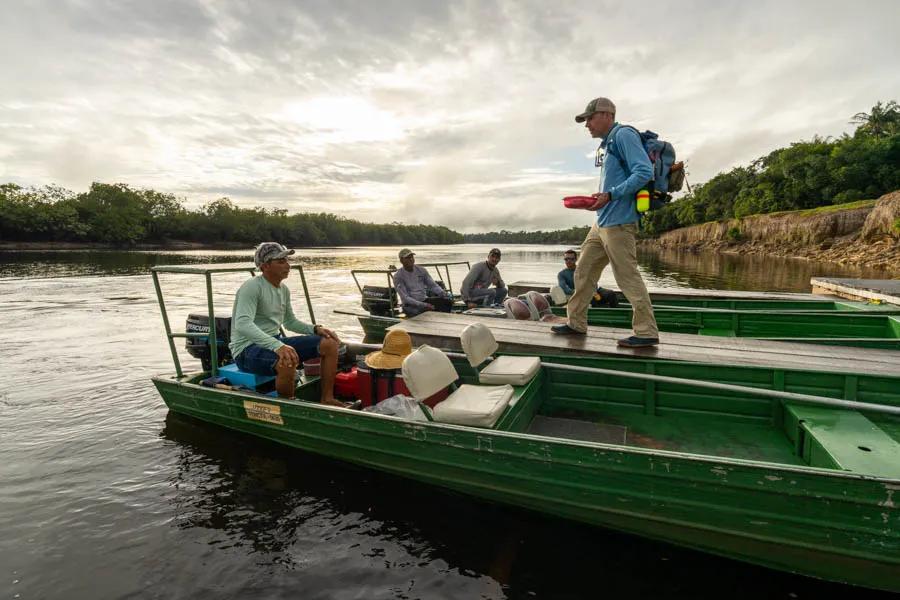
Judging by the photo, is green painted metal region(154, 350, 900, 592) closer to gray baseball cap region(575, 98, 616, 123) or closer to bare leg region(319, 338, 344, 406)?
bare leg region(319, 338, 344, 406)

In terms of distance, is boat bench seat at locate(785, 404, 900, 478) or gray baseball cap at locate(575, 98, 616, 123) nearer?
boat bench seat at locate(785, 404, 900, 478)

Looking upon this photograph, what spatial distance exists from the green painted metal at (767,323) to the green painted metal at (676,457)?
4338mm

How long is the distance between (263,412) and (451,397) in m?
2.44

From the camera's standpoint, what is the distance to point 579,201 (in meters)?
5.22

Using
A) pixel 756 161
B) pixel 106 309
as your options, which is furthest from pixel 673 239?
pixel 106 309

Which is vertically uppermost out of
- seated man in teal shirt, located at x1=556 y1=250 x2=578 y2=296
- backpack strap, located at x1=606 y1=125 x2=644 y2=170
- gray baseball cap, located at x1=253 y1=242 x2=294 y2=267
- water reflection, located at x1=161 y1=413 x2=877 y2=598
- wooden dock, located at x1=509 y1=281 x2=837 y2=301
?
backpack strap, located at x1=606 y1=125 x2=644 y2=170

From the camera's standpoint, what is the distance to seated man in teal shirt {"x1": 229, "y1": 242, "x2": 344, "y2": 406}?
17.9 ft

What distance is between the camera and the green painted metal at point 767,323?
8148 mm

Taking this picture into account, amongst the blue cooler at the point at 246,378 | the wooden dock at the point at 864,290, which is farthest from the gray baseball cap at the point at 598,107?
the wooden dock at the point at 864,290

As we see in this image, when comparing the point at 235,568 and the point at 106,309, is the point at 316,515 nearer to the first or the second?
the point at 235,568

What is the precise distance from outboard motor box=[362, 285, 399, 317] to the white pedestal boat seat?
802cm

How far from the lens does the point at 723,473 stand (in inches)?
121

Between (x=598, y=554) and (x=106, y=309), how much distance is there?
20213 mm

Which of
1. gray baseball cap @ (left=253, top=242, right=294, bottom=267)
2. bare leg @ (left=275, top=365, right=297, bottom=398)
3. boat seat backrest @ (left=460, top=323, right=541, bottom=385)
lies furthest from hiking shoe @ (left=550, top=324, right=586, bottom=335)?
gray baseball cap @ (left=253, top=242, right=294, bottom=267)
